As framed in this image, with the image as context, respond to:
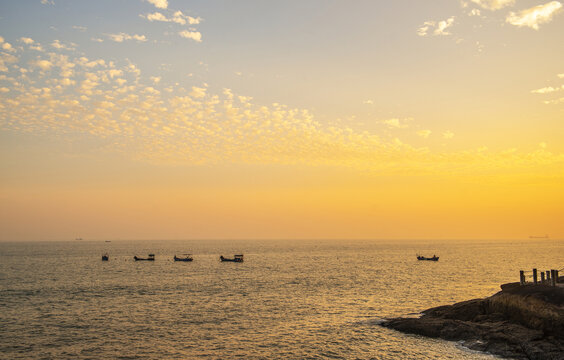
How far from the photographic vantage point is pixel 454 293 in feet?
200

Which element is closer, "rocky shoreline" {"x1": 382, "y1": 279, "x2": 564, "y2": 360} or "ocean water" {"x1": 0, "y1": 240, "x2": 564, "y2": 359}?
"rocky shoreline" {"x1": 382, "y1": 279, "x2": 564, "y2": 360}

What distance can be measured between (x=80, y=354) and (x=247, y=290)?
3608 centimetres

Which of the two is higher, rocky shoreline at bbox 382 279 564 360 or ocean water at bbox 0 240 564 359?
rocky shoreline at bbox 382 279 564 360

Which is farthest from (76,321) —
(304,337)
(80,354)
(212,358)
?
(304,337)

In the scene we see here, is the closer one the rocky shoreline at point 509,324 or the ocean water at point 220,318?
the rocky shoreline at point 509,324

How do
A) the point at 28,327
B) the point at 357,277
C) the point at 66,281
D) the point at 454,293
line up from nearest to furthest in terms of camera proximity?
the point at 28,327 → the point at 454,293 → the point at 66,281 → the point at 357,277

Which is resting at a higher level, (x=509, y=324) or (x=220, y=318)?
(x=509, y=324)

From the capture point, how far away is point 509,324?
32.6 m

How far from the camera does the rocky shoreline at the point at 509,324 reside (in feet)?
92.9

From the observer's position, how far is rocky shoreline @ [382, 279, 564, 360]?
28328 millimetres

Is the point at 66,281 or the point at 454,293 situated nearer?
the point at 454,293

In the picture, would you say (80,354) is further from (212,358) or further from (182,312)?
(182,312)

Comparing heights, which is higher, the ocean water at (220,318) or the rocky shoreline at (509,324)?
the rocky shoreline at (509,324)

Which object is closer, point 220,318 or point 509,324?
point 509,324
